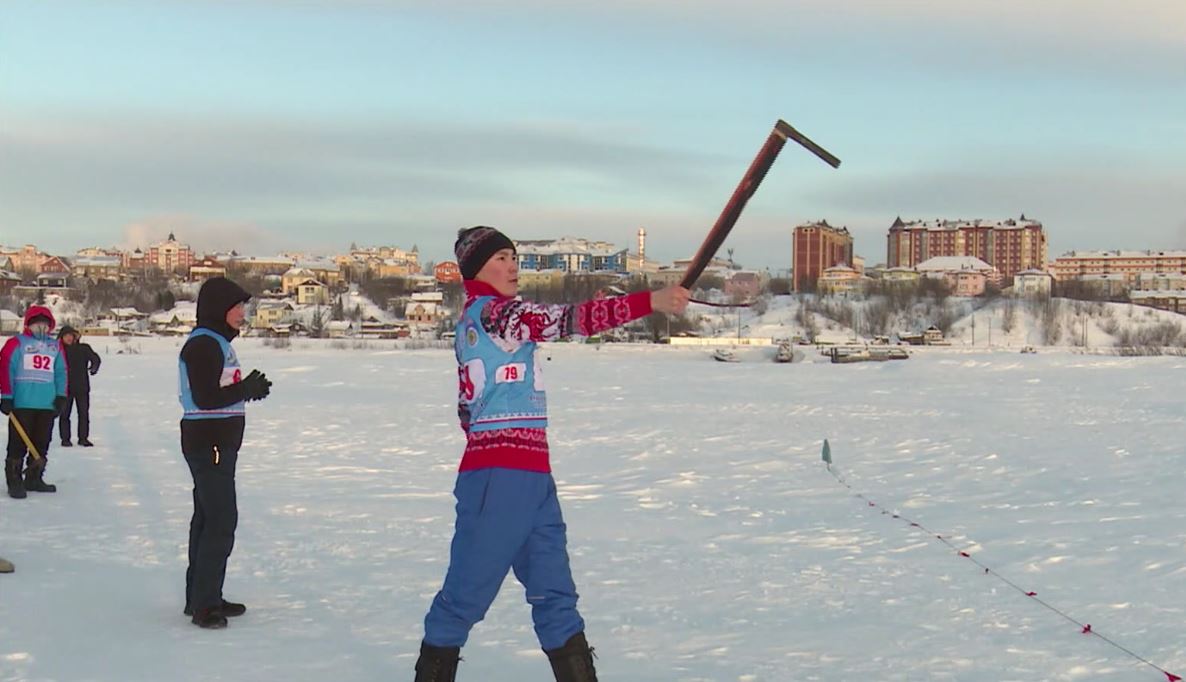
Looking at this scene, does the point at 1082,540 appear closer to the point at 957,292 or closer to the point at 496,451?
the point at 496,451

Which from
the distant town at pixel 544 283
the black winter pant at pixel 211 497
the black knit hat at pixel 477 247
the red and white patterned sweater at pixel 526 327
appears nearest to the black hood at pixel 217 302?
the black winter pant at pixel 211 497

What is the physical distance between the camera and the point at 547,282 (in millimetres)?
145500

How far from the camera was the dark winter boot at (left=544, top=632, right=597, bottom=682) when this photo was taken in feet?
12.0

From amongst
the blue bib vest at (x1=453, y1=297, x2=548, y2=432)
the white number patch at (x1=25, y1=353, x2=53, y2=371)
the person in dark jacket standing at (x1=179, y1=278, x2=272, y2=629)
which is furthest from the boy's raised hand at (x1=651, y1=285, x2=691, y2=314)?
the white number patch at (x1=25, y1=353, x2=53, y2=371)

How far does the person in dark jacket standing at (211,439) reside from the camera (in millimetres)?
5324

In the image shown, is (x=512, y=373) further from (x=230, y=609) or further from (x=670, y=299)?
(x=230, y=609)

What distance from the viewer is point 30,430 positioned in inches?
364

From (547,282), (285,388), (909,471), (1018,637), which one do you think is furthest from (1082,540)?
(547,282)

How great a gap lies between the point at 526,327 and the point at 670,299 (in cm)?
52

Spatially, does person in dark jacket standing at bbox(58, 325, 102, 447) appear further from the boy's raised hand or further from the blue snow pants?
the boy's raised hand

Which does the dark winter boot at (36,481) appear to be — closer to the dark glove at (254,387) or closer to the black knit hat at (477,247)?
the dark glove at (254,387)

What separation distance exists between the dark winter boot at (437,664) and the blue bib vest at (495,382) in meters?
0.79

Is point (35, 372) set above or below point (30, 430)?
above

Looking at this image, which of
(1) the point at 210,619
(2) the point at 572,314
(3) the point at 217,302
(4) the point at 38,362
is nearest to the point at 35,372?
(4) the point at 38,362
